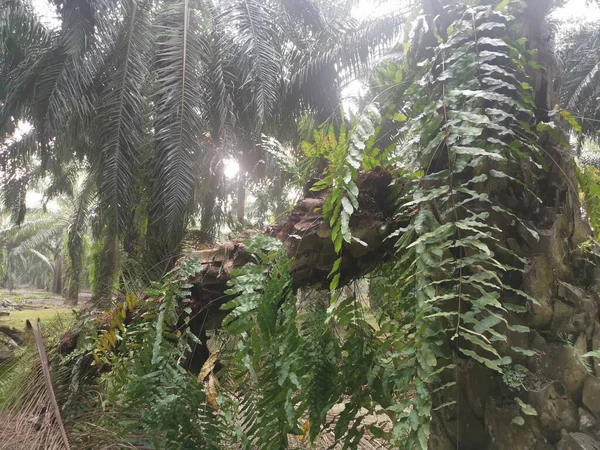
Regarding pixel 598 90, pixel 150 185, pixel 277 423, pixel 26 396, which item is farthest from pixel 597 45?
pixel 26 396

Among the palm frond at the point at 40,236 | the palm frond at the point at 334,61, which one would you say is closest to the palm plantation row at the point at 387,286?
the palm frond at the point at 334,61

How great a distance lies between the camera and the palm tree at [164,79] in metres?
4.09

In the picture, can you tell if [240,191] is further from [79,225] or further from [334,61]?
[79,225]

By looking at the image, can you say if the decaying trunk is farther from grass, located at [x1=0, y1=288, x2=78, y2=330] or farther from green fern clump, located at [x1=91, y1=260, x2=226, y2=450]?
grass, located at [x1=0, y1=288, x2=78, y2=330]

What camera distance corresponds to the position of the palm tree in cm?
409

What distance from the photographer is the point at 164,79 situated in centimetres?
420

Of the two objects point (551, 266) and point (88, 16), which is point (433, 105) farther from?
point (88, 16)

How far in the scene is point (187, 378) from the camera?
2062 mm

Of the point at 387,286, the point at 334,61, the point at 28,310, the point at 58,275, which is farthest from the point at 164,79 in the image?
the point at 58,275

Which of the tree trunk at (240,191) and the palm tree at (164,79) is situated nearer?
the palm tree at (164,79)

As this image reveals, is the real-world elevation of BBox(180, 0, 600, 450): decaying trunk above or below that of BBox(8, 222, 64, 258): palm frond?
below

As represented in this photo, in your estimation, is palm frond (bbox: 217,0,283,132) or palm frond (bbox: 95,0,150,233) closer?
palm frond (bbox: 95,0,150,233)

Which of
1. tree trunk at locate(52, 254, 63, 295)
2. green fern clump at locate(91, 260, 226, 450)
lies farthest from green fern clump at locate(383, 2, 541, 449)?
tree trunk at locate(52, 254, 63, 295)

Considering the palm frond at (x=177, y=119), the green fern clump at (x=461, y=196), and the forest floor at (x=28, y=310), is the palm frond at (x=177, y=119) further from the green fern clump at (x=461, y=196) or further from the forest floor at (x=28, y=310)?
the green fern clump at (x=461, y=196)
